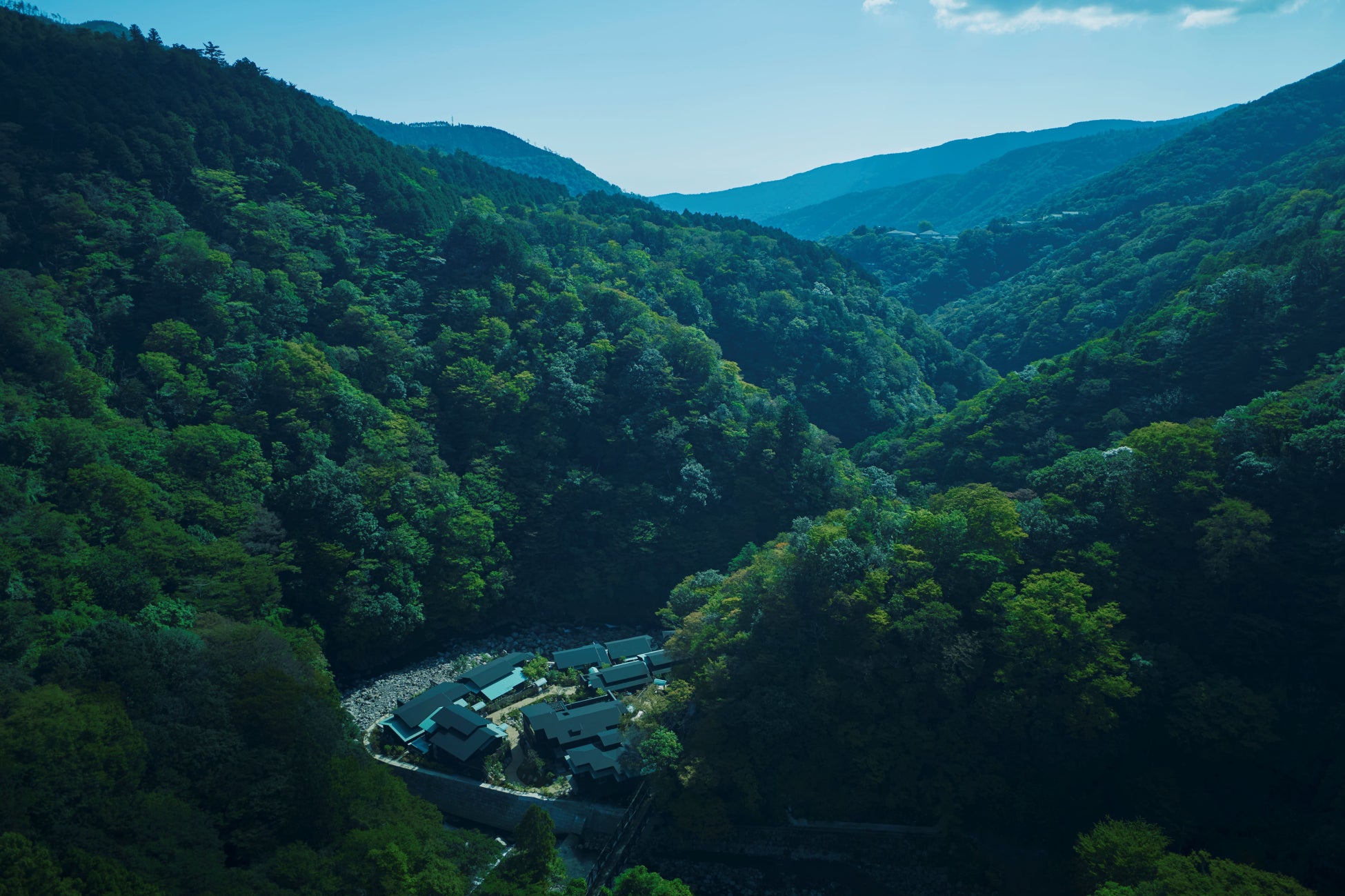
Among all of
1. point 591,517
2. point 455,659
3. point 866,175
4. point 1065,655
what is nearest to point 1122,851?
point 1065,655

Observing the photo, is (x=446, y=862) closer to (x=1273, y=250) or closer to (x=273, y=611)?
(x=273, y=611)

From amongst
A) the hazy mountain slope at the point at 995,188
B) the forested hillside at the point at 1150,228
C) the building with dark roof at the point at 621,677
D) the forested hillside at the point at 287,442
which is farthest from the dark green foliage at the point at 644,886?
the hazy mountain slope at the point at 995,188

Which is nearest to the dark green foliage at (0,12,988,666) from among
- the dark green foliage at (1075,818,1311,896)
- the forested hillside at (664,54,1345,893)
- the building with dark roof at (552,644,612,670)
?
the building with dark roof at (552,644,612,670)

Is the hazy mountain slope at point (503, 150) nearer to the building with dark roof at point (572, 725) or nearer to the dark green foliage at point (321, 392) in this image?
the dark green foliage at point (321, 392)

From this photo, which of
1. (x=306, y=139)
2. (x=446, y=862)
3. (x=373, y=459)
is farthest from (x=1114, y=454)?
(x=306, y=139)

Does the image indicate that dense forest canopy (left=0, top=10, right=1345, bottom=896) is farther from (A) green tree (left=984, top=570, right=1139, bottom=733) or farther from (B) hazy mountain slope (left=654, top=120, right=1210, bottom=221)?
(B) hazy mountain slope (left=654, top=120, right=1210, bottom=221)

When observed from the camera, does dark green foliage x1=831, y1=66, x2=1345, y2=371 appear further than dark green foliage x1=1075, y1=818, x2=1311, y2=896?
Yes
